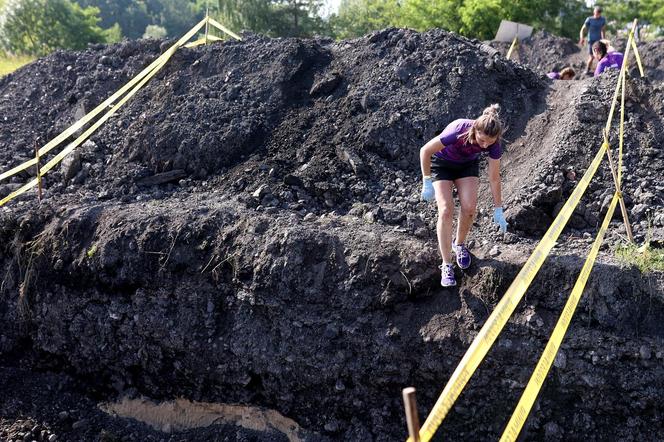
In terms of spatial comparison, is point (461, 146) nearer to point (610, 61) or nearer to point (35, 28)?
point (610, 61)

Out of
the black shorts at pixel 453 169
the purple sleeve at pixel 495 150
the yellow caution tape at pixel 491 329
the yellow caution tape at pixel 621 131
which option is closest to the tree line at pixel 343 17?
the yellow caution tape at pixel 621 131

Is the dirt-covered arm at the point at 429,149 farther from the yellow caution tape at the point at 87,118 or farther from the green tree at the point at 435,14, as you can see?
the green tree at the point at 435,14

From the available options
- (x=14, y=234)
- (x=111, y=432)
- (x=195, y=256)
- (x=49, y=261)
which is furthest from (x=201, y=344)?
(x=14, y=234)

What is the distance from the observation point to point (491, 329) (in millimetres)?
3482

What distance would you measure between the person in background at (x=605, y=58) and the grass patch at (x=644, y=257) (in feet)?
13.6

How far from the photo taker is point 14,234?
567cm

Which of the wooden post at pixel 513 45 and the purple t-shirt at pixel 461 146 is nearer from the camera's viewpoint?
the purple t-shirt at pixel 461 146

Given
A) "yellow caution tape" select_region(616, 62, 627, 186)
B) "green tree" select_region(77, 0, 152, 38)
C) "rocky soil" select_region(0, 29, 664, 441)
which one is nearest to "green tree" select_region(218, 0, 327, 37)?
"rocky soil" select_region(0, 29, 664, 441)

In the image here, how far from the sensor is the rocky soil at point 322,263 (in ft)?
13.8

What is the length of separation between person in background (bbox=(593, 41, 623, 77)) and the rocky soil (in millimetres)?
1166

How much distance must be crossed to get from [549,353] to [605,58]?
5732mm

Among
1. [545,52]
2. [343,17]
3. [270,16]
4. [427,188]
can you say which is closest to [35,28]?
[270,16]

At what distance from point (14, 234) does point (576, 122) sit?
18.7 ft

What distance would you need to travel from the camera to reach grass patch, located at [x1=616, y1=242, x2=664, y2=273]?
429 centimetres
